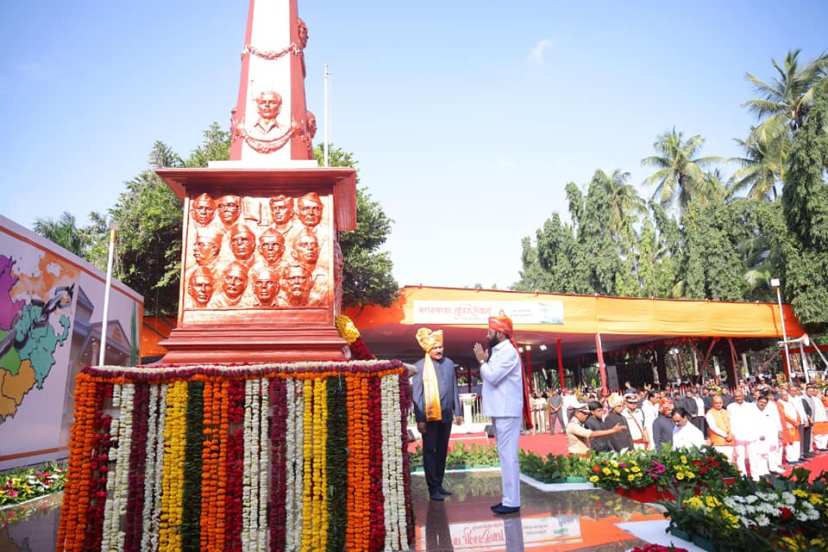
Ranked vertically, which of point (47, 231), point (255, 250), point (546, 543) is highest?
point (47, 231)

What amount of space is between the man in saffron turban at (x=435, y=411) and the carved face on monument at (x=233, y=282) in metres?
2.00

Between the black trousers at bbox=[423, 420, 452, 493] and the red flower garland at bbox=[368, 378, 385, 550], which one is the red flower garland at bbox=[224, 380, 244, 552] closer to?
the red flower garland at bbox=[368, 378, 385, 550]

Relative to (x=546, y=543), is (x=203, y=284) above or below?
above

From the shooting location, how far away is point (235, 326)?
202 inches

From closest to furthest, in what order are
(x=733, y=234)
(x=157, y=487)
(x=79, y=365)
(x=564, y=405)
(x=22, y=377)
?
(x=157, y=487), (x=22, y=377), (x=79, y=365), (x=564, y=405), (x=733, y=234)

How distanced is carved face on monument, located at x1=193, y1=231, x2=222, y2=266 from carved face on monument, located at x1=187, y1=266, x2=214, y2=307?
125 millimetres

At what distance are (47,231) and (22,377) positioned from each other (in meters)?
25.7

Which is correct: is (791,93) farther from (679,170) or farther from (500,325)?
(500,325)

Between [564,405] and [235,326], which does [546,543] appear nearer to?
[235,326]

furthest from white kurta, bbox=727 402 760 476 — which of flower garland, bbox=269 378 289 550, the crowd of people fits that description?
flower garland, bbox=269 378 289 550

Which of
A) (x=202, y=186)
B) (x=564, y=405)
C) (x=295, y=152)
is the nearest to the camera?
(x=202, y=186)

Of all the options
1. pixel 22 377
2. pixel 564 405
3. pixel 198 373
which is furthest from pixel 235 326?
pixel 564 405

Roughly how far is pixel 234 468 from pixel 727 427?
9669 mm

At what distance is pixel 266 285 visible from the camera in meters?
5.27
